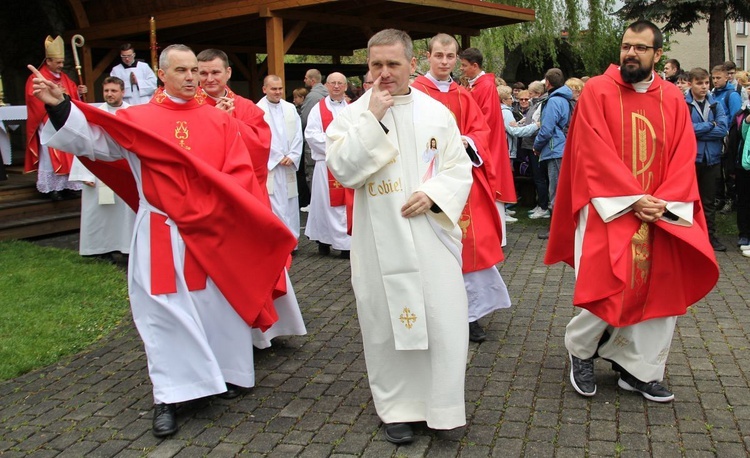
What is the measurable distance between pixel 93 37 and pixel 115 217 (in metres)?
6.27

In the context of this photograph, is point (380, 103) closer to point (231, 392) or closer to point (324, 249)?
point (231, 392)

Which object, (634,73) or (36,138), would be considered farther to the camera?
(36,138)

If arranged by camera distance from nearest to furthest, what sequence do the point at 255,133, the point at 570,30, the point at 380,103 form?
the point at 380,103 < the point at 255,133 < the point at 570,30

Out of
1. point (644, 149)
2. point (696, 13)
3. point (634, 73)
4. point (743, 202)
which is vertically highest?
point (696, 13)

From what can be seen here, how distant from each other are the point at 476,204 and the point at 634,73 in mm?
1687

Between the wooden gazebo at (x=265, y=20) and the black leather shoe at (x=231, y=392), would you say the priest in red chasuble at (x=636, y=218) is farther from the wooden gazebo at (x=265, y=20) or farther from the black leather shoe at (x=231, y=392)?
the wooden gazebo at (x=265, y=20)

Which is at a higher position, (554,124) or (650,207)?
(554,124)

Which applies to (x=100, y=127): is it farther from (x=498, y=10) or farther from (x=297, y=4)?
(x=498, y=10)

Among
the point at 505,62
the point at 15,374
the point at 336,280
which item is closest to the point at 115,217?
the point at 336,280

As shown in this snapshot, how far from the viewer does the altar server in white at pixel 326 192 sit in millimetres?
8930

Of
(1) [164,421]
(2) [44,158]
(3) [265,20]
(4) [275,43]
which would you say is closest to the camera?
(1) [164,421]

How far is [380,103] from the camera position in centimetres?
371

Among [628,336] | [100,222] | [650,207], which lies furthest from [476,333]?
[100,222]

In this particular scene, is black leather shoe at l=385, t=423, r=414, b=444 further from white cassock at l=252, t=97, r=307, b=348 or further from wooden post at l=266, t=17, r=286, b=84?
wooden post at l=266, t=17, r=286, b=84
